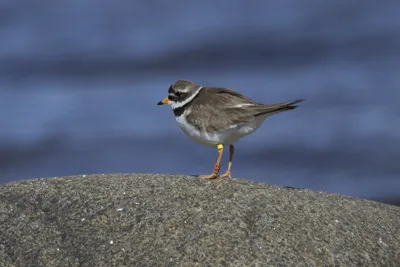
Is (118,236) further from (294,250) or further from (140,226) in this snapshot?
(294,250)

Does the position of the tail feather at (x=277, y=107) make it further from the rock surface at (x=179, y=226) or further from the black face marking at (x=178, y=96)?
the black face marking at (x=178, y=96)

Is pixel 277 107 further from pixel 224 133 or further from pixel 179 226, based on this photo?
pixel 179 226

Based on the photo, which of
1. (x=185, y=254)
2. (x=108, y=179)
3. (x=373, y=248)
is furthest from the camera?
(x=108, y=179)

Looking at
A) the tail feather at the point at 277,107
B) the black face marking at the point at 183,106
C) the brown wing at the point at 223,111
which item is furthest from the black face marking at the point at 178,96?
the tail feather at the point at 277,107

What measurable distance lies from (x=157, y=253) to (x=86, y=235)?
20.2 inches

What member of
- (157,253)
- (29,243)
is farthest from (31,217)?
(157,253)

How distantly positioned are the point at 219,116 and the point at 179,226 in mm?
1284

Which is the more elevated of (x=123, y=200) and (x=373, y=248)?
(x=123, y=200)

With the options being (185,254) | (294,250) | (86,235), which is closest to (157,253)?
(185,254)

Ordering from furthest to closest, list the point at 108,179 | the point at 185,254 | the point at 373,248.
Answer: the point at 108,179 → the point at 373,248 → the point at 185,254

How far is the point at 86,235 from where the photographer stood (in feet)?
17.4

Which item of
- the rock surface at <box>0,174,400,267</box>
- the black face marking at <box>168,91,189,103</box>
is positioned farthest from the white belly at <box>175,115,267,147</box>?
the rock surface at <box>0,174,400,267</box>

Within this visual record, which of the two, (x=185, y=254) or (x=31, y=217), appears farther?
(x=31, y=217)

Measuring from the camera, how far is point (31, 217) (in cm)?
555
